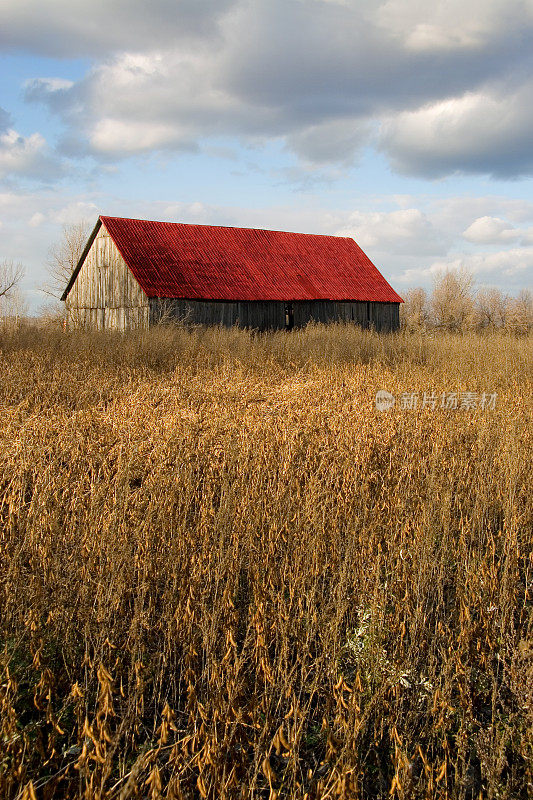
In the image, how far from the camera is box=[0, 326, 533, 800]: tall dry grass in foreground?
226 cm

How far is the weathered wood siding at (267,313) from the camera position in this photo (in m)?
20.6

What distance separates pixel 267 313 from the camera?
23.0 meters

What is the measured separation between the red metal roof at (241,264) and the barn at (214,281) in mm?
40

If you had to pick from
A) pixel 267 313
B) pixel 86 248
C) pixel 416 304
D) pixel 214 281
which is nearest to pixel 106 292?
pixel 86 248

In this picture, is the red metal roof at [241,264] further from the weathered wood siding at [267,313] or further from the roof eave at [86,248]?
the roof eave at [86,248]

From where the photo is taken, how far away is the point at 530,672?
8.39 ft

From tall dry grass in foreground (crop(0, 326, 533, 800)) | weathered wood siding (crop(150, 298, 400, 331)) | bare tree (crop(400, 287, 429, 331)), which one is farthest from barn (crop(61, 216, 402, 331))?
bare tree (crop(400, 287, 429, 331))

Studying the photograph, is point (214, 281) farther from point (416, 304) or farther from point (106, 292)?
point (416, 304)

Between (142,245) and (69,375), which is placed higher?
(142,245)

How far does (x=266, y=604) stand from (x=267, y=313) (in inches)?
796

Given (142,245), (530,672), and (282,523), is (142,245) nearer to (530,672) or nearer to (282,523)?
(282,523)

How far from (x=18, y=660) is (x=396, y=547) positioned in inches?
86.2

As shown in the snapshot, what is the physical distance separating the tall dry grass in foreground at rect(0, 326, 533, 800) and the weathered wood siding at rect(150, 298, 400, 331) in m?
12.5

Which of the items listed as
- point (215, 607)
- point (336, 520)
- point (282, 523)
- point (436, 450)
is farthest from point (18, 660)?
point (436, 450)
